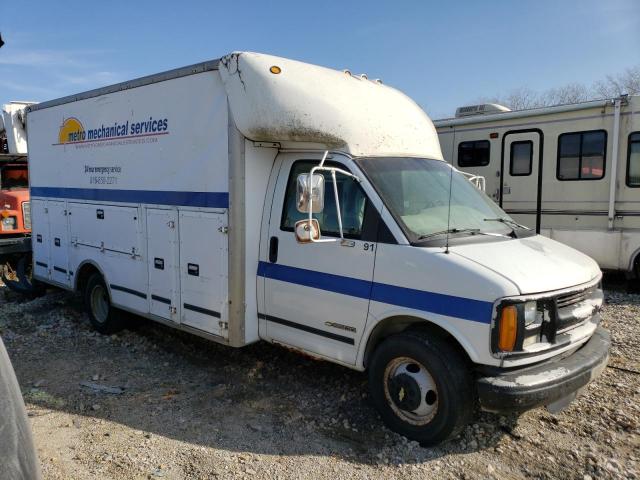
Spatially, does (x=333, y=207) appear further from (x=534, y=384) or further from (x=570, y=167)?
(x=570, y=167)

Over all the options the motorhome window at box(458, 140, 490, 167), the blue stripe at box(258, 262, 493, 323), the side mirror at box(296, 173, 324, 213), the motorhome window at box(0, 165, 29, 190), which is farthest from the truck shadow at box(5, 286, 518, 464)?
the motorhome window at box(458, 140, 490, 167)

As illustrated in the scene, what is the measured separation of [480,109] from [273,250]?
7.21 metres

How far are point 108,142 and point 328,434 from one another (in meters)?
4.16

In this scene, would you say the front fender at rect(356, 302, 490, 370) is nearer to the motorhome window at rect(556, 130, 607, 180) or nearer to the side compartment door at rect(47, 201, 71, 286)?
the side compartment door at rect(47, 201, 71, 286)

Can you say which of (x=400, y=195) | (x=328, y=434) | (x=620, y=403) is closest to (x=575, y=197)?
(x=620, y=403)

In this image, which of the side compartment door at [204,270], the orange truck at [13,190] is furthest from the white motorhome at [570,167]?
the orange truck at [13,190]

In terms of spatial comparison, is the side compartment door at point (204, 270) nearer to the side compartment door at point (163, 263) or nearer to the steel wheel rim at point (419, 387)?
the side compartment door at point (163, 263)

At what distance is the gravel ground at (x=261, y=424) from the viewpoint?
379cm

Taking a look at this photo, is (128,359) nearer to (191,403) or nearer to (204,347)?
(204,347)

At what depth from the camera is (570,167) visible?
9.40 m

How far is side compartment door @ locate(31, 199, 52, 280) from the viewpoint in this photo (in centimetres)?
773

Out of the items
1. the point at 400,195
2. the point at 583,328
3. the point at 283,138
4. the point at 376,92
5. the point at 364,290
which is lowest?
the point at 583,328

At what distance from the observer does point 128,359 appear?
5.99 metres

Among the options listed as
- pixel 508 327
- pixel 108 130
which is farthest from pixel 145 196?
pixel 508 327
